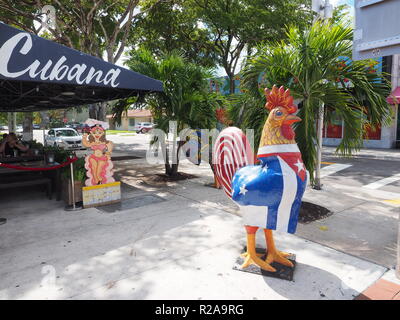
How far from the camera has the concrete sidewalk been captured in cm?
320

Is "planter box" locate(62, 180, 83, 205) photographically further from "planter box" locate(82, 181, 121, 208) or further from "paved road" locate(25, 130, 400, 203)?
"paved road" locate(25, 130, 400, 203)

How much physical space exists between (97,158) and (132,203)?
127 centimetres

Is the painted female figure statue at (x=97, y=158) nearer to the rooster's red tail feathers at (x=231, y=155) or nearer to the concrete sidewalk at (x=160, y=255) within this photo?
the concrete sidewalk at (x=160, y=255)

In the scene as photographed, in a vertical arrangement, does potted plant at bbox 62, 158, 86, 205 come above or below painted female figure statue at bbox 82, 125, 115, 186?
below

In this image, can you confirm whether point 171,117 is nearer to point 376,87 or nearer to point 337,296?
point 376,87

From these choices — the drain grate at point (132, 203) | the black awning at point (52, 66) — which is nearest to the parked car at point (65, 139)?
the drain grate at point (132, 203)

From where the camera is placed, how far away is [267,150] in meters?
3.31

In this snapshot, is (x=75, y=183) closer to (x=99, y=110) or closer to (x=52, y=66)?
(x=52, y=66)

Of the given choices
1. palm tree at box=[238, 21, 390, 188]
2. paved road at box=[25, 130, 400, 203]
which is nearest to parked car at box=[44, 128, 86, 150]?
paved road at box=[25, 130, 400, 203]

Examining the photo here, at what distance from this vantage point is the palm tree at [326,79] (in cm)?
501

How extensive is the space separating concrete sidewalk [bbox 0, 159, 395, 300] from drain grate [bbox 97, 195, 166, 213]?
4 centimetres
